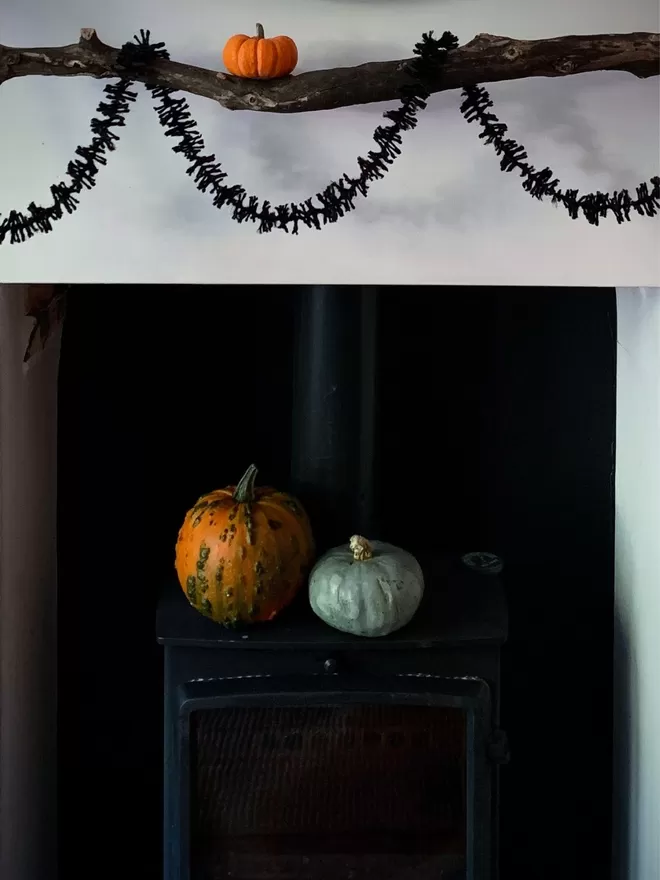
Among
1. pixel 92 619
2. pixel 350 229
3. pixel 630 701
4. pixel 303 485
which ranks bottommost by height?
pixel 630 701

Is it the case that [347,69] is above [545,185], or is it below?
above

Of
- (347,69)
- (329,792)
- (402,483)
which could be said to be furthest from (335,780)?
(347,69)

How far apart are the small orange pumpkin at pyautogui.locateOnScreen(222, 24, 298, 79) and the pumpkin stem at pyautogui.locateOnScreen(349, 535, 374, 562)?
641 mm

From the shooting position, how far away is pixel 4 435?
4.25 ft

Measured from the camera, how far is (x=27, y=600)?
4.62 ft

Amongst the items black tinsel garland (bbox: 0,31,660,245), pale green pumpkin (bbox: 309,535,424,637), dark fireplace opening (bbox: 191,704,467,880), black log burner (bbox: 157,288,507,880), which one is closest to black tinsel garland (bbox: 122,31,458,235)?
black tinsel garland (bbox: 0,31,660,245)

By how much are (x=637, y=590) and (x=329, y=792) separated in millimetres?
627

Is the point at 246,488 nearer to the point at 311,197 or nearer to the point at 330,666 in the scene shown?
the point at 330,666

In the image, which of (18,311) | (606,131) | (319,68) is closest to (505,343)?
(606,131)

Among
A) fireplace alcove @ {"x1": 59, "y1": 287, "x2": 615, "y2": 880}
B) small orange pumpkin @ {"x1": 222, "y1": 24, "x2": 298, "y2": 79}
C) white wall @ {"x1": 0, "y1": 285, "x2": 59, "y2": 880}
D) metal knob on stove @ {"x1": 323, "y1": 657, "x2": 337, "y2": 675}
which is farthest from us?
fireplace alcove @ {"x1": 59, "y1": 287, "x2": 615, "y2": 880}

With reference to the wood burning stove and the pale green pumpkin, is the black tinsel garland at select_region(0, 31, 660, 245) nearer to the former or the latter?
the pale green pumpkin

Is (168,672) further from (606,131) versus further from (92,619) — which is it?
(606,131)

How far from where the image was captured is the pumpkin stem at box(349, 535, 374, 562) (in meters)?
1.18

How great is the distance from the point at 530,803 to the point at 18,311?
53.0 inches
